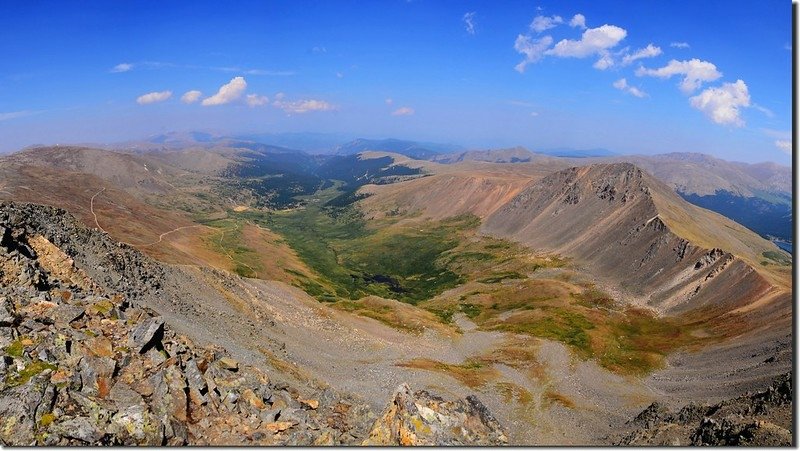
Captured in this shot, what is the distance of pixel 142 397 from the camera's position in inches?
1086

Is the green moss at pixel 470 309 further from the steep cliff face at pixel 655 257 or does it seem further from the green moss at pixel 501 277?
the steep cliff face at pixel 655 257

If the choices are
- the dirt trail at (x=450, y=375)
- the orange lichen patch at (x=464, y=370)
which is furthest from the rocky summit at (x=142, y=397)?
the orange lichen patch at (x=464, y=370)

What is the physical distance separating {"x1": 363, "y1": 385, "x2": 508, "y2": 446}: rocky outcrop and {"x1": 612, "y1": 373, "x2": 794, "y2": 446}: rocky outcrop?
2081 cm

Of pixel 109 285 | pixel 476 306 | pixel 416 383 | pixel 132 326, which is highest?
pixel 132 326

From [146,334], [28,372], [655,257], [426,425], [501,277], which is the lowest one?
[501,277]

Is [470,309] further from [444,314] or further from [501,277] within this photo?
[501,277]

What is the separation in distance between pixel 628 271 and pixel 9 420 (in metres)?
157

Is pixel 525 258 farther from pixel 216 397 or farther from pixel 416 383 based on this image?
pixel 216 397

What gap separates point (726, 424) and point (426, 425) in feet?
102

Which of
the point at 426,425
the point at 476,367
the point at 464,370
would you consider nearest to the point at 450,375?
the point at 464,370

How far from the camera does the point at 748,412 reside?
158 ft

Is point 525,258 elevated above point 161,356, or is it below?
below

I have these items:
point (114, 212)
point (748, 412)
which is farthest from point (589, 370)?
point (114, 212)

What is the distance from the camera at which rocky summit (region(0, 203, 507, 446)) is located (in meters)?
24.0
